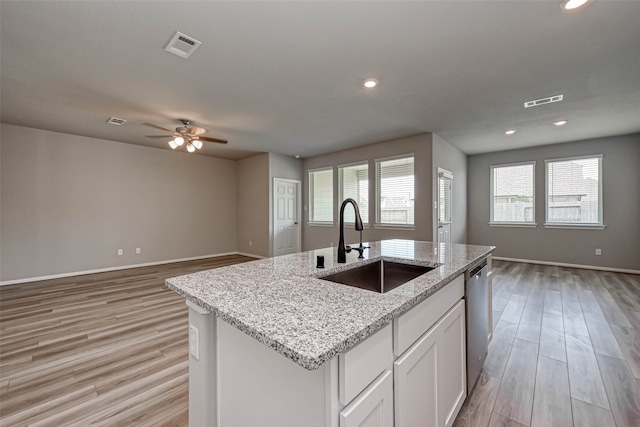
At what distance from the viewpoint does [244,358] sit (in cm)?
92

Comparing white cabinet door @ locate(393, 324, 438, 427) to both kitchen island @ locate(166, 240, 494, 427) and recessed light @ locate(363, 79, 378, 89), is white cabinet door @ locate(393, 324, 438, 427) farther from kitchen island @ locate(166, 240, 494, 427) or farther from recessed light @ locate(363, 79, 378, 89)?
recessed light @ locate(363, 79, 378, 89)

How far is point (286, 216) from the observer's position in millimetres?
6945

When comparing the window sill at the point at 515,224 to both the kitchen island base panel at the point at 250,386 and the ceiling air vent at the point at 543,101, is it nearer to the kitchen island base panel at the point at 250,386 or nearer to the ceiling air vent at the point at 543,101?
the ceiling air vent at the point at 543,101

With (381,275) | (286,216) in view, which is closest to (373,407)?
(381,275)

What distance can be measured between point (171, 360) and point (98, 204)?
4642 millimetres

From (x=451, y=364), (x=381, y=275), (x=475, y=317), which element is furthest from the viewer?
(x=381, y=275)

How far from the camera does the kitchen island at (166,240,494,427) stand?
2.25 feet

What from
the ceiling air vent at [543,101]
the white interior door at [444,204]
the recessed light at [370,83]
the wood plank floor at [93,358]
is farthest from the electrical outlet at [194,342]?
the white interior door at [444,204]

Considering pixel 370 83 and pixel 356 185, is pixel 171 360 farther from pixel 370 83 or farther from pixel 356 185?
pixel 356 185

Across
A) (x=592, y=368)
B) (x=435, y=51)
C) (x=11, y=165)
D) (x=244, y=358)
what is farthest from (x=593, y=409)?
(x=11, y=165)

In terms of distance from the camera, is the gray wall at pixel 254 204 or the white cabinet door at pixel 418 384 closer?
the white cabinet door at pixel 418 384

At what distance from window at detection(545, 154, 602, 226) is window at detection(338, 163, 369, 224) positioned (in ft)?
12.9

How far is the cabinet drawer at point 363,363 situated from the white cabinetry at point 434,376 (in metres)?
0.10

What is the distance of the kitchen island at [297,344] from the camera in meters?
0.69
